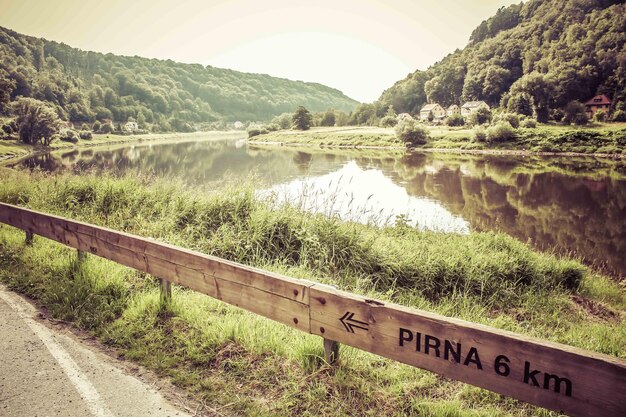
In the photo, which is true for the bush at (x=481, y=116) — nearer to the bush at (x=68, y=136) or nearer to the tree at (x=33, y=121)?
the tree at (x=33, y=121)

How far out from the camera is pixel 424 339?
256cm

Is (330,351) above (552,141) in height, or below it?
below

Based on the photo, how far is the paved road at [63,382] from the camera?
117 inches

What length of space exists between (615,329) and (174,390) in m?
6.34

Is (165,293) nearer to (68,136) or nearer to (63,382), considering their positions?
(63,382)

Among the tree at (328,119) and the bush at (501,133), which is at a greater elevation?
the tree at (328,119)

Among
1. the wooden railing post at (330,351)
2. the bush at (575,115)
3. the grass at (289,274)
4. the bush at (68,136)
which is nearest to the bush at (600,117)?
the bush at (575,115)

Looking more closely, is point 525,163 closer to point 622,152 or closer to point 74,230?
point 622,152

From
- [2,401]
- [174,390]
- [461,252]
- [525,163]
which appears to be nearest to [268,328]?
[174,390]

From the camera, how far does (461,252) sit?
8.15 m

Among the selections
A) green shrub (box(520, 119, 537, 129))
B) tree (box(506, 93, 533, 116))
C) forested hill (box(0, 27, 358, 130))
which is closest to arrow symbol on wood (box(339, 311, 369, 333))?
green shrub (box(520, 119, 537, 129))

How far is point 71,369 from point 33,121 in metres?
74.2

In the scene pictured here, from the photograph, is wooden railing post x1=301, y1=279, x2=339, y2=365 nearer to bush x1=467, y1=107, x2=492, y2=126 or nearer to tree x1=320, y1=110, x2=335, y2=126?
bush x1=467, y1=107, x2=492, y2=126

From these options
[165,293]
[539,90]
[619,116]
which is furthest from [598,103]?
[165,293]
